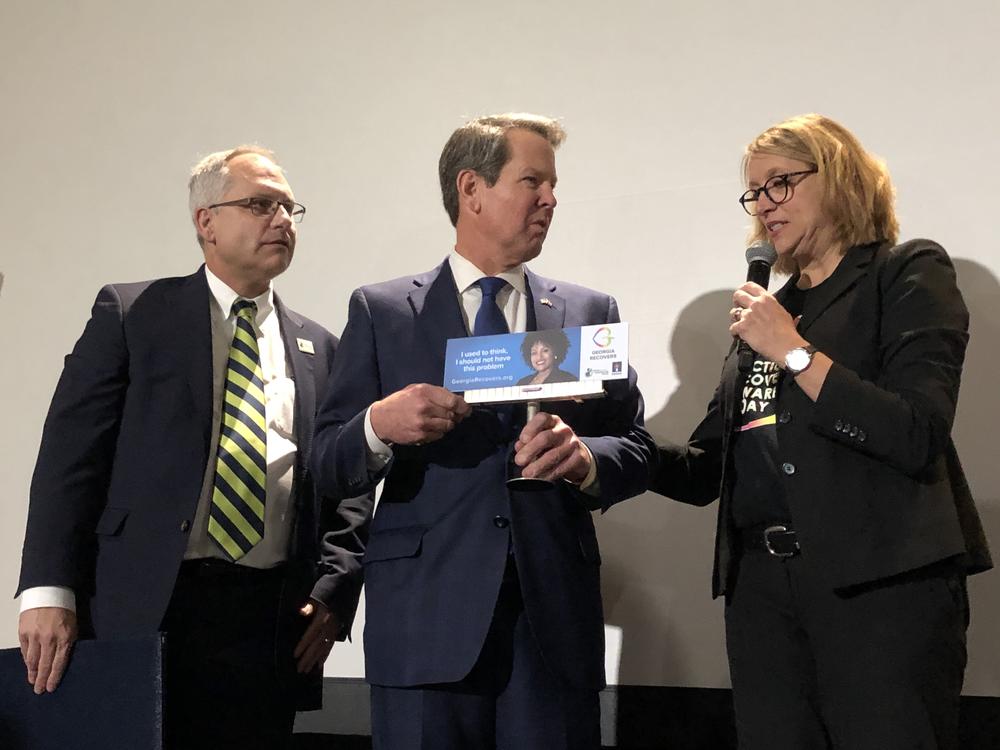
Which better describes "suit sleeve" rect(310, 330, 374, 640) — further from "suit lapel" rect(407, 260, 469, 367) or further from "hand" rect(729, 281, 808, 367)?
"hand" rect(729, 281, 808, 367)

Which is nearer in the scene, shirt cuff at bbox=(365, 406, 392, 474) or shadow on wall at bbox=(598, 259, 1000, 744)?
shirt cuff at bbox=(365, 406, 392, 474)

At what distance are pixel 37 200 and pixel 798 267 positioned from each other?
2684 millimetres

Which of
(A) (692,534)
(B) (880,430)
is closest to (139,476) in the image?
(A) (692,534)

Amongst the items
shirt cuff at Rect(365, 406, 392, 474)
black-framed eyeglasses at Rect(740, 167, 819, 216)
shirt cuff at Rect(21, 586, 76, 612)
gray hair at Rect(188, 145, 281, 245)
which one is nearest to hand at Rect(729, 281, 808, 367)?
black-framed eyeglasses at Rect(740, 167, 819, 216)

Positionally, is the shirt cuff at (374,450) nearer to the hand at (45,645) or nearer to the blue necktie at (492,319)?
the blue necktie at (492,319)

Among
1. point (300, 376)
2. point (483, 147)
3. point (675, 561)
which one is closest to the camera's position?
point (483, 147)

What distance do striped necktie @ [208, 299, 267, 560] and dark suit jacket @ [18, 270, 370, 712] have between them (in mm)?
52

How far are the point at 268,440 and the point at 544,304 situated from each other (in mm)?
704

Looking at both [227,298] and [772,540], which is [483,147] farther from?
[772,540]

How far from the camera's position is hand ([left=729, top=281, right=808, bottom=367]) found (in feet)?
6.78

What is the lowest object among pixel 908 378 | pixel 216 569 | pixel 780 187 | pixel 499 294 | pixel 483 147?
pixel 216 569

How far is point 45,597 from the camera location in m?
2.33

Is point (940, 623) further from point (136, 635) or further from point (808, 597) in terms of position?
point (136, 635)

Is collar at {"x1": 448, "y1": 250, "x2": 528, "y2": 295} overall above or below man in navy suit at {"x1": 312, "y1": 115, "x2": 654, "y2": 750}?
above
